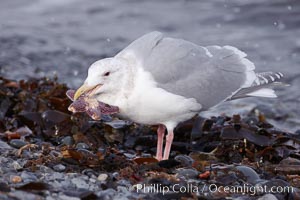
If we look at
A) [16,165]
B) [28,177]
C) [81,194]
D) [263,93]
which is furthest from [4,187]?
[263,93]

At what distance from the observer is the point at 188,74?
5.77 meters

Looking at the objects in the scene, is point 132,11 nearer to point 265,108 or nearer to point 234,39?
point 234,39

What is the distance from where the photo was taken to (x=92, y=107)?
17.4ft

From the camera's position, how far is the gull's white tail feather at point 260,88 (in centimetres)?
625

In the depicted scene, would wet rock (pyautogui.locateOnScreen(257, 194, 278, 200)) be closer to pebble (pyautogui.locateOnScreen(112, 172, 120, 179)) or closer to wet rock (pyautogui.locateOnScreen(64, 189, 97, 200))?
pebble (pyautogui.locateOnScreen(112, 172, 120, 179))

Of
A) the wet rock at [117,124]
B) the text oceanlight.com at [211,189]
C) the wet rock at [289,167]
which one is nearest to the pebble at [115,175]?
the text oceanlight.com at [211,189]

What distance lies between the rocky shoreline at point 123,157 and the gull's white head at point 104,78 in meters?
0.47

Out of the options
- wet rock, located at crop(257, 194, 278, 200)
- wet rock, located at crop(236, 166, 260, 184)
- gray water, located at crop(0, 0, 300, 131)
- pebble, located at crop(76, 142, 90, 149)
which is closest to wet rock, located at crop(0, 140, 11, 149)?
pebble, located at crop(76, 142, 90, 149)

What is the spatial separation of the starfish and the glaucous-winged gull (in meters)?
0.04

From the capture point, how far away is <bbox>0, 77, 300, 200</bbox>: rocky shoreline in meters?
4.50

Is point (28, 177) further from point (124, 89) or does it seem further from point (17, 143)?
point (17, 143)

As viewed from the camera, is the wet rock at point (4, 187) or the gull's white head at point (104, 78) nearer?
the wet rock at point (4, 187)

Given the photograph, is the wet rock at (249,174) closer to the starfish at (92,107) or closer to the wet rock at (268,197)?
the wet rock at (268,197)

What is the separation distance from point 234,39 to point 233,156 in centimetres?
584
